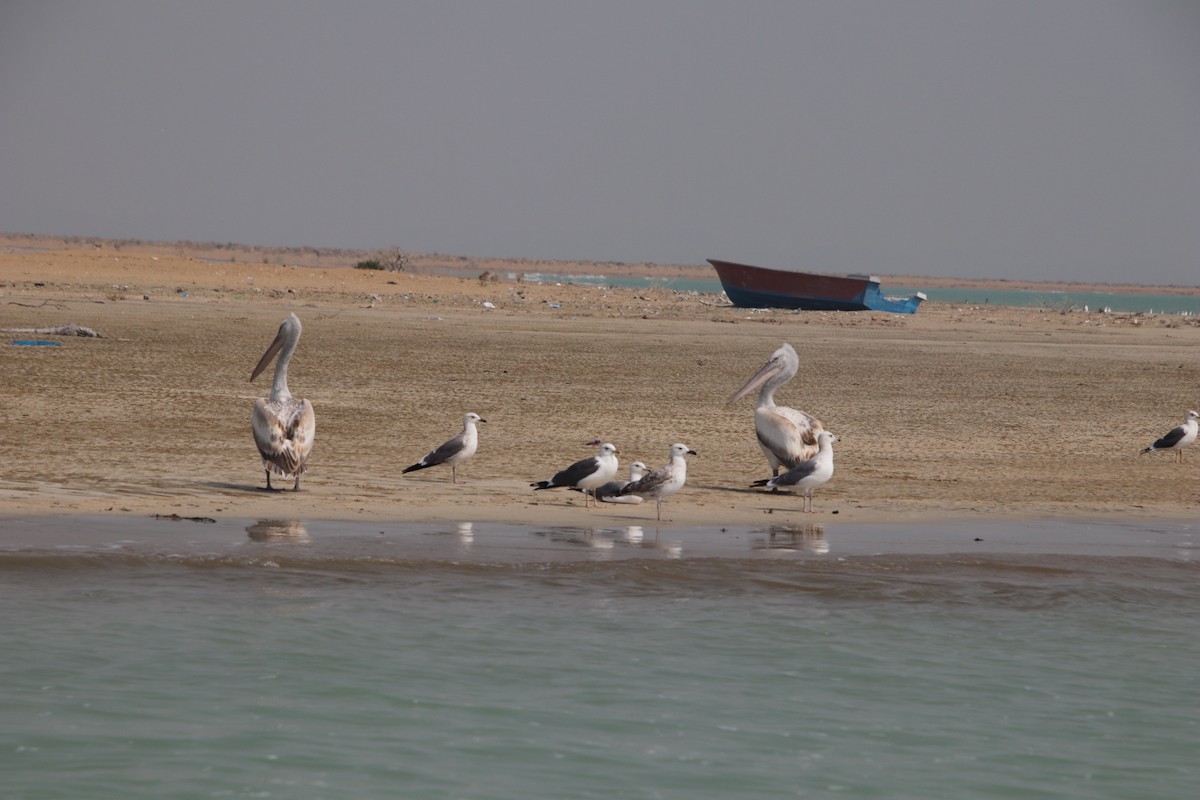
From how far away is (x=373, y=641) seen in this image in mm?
7898

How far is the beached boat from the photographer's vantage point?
42.4 meters

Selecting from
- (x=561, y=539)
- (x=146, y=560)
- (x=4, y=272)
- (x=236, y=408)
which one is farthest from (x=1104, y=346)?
(x=4, y=272)

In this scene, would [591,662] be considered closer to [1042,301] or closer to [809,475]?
[809,475]

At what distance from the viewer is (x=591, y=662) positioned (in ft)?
25.3

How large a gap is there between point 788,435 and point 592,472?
78.2 inches

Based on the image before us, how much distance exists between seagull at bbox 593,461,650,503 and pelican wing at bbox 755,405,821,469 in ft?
4.71

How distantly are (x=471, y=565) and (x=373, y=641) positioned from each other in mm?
1438

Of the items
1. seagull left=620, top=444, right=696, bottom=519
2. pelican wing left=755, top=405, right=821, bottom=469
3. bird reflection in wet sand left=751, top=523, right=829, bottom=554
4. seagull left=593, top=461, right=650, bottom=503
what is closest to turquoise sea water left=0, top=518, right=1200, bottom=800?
bird reflection in wet sand left=751, top=523, right=829, bottom=554

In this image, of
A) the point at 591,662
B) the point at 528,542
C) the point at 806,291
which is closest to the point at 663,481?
the point at 528,542

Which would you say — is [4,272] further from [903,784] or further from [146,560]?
[903,784]

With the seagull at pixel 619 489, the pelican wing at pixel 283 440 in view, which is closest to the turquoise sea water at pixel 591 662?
the seagull at pixel 619 489

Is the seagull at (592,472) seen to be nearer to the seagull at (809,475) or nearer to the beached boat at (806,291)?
the seagull at (809,475)

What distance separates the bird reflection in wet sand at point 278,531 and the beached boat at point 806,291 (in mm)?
32577

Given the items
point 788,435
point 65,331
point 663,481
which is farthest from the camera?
point 65,331
